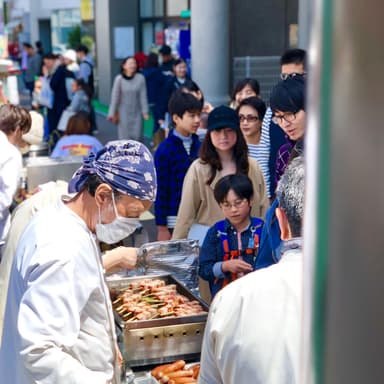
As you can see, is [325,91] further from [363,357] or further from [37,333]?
[37,333]

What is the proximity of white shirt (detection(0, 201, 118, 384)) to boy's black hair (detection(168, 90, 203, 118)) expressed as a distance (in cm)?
289

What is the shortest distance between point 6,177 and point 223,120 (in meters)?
1.70

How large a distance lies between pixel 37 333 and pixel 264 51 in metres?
11.0

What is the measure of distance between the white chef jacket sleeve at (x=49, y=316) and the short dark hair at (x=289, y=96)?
1.67 m

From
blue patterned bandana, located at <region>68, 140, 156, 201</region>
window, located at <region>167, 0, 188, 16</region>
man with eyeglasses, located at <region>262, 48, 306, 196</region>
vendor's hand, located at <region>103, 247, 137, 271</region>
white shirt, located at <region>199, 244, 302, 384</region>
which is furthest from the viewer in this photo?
window, located at <region>167, 0, 188, 16</region>

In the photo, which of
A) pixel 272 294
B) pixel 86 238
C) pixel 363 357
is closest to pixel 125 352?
pixel 86 238

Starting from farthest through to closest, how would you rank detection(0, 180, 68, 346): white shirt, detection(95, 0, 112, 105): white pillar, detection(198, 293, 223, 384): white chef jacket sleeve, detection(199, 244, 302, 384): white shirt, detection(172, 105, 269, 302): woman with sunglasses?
detection(95, 0, 112, 105): white pillar < detection(172, 105, 269, 302): woman with sunglasses < detection(0, 180, 68, 346): white shirt < detection(198, 293, 223, 384): white chef jacket sleeve < detection(199, 244, 302, 384): white shirt

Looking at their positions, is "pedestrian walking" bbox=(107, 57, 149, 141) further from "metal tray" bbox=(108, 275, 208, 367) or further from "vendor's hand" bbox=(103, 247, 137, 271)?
"metal tray" bbox=(108, 275, 208, 367)

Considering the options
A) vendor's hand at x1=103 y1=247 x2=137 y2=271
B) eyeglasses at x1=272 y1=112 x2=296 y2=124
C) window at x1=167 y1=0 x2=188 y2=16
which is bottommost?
vendor's hand at x1=103 y1=247 x2=137 y2=271

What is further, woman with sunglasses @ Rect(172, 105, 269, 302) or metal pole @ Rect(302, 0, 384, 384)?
woman with sunglasses @ Rect(172, 105, 269, 302)

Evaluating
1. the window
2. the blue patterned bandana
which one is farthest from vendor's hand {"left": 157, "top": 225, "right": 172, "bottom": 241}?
the window

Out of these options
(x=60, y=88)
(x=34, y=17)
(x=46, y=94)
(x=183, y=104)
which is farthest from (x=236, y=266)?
(x=34, y=17)

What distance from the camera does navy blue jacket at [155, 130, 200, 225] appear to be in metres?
5.41

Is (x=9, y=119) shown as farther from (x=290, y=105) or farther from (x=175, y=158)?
(x=290, y=105)
